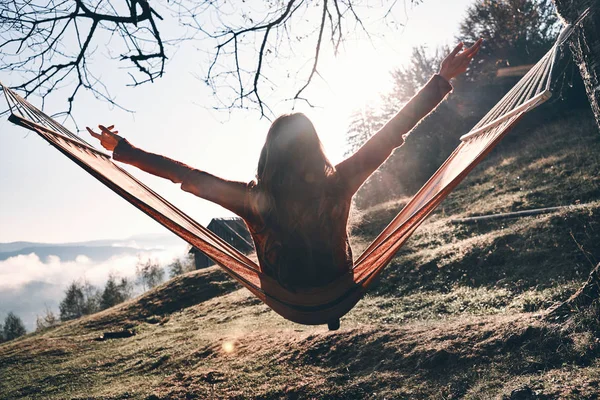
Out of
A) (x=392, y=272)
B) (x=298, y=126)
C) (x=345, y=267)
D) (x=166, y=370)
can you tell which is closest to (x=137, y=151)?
(x=298, y=126)

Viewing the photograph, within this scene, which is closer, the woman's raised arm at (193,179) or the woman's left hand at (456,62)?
the woman's raised arm at (193,179)

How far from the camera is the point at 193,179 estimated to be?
4.89 feet

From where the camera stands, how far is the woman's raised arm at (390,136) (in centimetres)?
145

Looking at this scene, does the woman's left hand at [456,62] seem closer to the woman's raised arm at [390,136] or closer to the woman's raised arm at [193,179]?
the woman's raised arm at [390,136]

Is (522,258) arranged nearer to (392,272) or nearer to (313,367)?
(392,272)

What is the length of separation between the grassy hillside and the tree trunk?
147cm

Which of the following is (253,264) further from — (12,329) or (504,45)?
(12,329)

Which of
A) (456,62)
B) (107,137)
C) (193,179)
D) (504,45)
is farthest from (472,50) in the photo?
(504,45)

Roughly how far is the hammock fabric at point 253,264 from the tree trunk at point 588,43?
255 mm

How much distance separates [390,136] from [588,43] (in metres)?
1.59

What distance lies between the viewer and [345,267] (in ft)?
5.42

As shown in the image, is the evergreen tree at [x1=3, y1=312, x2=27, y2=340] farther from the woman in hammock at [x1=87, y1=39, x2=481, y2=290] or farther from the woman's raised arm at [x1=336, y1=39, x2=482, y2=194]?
the woman's raised arm at [x1=336, y1=39, x2=482, y2=194]

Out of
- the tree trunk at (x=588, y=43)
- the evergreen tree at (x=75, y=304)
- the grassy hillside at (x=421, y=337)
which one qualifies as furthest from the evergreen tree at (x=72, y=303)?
the tree trunk at (x=588, y=43)

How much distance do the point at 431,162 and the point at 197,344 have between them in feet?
41.2
